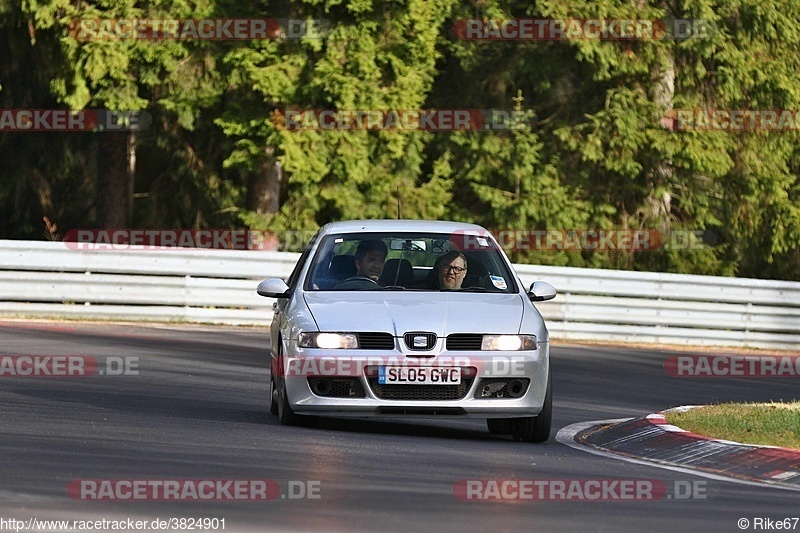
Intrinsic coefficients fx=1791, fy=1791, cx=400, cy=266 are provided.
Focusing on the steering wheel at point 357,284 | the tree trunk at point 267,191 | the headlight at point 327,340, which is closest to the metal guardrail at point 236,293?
the tree trunk at point 267,191

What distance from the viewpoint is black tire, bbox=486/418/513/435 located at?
13.0m

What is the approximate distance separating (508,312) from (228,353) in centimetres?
805

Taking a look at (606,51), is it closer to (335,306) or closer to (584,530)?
(335,306)

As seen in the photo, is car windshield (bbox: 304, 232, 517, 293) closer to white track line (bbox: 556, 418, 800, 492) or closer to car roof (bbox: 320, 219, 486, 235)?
car roof (bbox: 320, 219, 486, 235)

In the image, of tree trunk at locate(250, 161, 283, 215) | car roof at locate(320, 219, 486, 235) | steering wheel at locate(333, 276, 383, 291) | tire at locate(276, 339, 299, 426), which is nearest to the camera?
tire at locate(276, 339, 299, 426)

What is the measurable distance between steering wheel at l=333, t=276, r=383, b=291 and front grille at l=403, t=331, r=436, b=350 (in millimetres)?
977

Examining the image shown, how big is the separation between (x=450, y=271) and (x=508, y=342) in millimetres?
1069

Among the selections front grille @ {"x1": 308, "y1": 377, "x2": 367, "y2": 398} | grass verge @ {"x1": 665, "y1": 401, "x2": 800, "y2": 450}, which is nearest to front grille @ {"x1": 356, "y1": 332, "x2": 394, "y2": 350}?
front grille @ {"x1": 308, "y1": 377, "x2": 367, "y2": 398}

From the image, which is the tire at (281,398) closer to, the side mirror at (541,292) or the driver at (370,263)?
the driver at (370,263)

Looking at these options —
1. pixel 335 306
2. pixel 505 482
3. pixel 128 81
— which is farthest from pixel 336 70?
pixel 505 482

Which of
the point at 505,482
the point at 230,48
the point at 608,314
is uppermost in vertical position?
the point at 230,48

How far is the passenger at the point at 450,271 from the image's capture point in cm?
1298

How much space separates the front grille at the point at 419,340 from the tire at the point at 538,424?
0.94 metres

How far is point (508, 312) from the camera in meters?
12.3
